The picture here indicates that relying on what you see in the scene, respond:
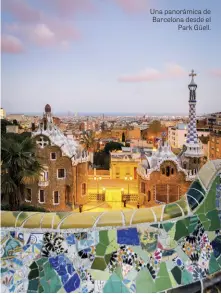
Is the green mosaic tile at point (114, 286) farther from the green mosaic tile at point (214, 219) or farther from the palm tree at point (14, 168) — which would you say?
the palm tree at point (14, 168)

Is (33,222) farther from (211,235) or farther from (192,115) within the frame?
(192,115)

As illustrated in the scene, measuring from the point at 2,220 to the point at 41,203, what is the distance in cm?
564

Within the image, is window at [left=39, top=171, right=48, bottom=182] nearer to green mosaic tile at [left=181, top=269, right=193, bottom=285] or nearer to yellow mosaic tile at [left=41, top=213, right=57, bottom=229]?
yellow mosaic tile at [left=41, top=213, right=57, bottom=229]

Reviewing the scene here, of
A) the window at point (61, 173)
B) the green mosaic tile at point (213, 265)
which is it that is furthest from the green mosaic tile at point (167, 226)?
the window at point (61, 173)

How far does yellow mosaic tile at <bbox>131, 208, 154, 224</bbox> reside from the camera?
171 centimetres

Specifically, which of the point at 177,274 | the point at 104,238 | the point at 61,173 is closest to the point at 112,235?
the point at 104,238

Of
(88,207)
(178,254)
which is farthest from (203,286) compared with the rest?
(88,207)

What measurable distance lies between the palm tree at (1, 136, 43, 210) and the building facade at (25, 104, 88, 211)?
10.3 feet

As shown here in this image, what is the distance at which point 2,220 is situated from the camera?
1.71 m

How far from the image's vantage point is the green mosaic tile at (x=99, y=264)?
1.69 meters

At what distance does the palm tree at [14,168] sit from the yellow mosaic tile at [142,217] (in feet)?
7.69

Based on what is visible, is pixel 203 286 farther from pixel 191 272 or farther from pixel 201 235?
pixel 201 235

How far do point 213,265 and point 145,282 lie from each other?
0.37 m

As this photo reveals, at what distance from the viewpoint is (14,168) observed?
12.8 feet
